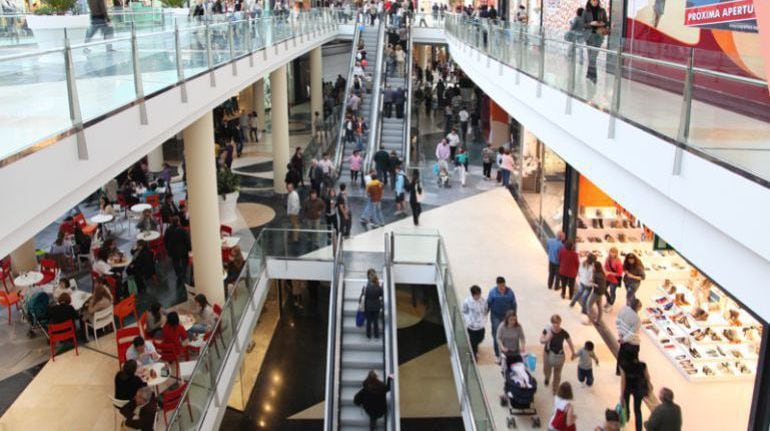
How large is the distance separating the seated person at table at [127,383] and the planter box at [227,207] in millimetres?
8093

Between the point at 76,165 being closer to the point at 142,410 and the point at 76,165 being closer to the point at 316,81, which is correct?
the point at 142,410

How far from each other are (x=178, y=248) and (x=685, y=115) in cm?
983

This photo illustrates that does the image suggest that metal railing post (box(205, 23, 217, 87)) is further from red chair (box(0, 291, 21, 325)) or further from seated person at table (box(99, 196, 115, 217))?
seated person at table (box(99, 196, 115, 217))

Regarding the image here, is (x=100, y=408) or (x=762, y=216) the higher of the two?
(x=762, y=216)

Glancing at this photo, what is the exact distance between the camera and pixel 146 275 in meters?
12.5

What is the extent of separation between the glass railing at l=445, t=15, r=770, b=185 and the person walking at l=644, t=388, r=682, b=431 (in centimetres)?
269

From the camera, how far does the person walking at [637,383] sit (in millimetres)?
8062

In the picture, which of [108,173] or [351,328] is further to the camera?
[351,328]

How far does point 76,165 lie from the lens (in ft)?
17.7

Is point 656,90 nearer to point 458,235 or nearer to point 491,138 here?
point 458,235

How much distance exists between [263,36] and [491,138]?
11774mm

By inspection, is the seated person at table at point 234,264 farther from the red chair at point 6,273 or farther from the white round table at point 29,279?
the red chair at point 6,273

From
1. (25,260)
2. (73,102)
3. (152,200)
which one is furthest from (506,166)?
(73,102)

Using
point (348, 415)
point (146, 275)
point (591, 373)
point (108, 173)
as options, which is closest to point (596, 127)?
point (591, 373)
